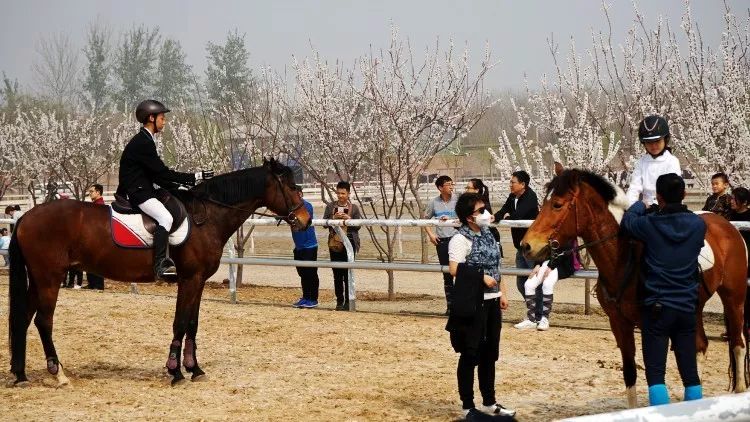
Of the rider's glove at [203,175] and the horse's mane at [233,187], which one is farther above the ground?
the rider's glove at [203,175]

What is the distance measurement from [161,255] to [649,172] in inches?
181

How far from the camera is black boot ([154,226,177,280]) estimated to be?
8.95 metres

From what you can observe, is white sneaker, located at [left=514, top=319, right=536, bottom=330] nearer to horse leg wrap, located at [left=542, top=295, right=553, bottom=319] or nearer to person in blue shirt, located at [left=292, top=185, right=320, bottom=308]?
horse leg wrap, located at [left=542, top=295, right=553, bottom=319]

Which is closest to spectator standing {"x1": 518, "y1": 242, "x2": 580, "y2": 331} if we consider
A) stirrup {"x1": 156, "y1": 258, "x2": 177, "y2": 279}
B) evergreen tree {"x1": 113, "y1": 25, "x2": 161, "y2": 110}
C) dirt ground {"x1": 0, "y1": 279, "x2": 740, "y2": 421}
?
dirt ground {"x1": 0, "y1": 279, "x2": 740, "y2": 421}

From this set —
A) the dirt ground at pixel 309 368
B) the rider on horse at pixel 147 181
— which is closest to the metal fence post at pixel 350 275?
the dirt ground at pixel 309 368

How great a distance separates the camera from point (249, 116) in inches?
947

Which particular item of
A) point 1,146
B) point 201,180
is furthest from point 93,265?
point 1,146

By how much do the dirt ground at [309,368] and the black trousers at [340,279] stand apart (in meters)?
0.48

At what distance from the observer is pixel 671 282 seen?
587 centimetres

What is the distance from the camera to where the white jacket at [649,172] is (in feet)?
23.5

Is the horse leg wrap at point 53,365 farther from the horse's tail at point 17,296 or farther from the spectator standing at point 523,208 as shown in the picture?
the spectator standing at point 523,208

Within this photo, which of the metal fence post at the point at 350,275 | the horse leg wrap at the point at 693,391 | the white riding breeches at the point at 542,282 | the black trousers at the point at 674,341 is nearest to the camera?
the horse leg wrap at the point at 693,391

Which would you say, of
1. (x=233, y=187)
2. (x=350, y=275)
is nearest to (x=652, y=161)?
(x=233, y=187)

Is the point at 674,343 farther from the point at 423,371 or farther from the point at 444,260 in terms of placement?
the point at 444,260
